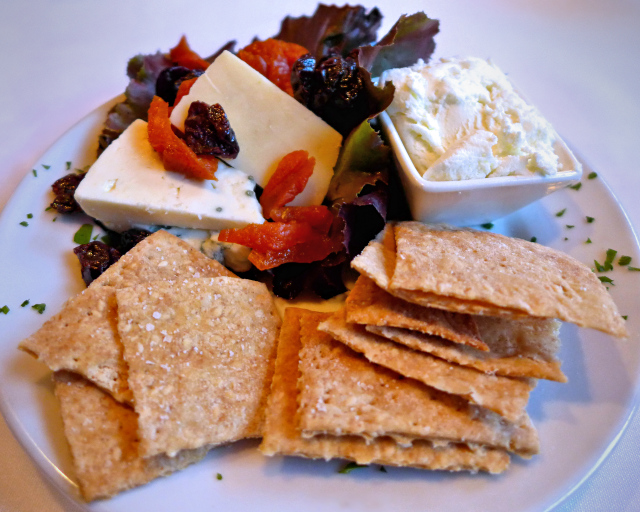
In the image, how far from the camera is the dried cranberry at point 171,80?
291 centimetres

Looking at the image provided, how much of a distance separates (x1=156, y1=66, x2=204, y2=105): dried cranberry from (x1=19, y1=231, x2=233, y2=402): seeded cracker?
43.1 inches

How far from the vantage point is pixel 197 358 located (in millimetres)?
1859

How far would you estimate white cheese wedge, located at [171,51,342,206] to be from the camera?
2.59 metres

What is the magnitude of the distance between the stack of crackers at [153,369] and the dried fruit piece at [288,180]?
1.97ft

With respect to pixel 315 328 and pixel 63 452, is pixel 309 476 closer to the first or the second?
pixel 315 328

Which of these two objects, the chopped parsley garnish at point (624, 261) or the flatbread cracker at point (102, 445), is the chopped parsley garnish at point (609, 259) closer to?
the chopped parsley garnish at point (624, 261)

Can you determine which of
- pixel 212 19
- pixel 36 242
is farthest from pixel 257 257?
pixel 212 19

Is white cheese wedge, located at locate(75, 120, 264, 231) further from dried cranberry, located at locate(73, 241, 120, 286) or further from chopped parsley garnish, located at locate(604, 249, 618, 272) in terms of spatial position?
chopped parsley garnish, located at locate(604, 249, 618, 272)

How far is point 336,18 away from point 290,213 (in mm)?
1615

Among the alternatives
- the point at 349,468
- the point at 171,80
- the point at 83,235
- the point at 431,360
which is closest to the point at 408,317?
the point at 431,360

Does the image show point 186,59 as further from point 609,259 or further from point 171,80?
point 609,259

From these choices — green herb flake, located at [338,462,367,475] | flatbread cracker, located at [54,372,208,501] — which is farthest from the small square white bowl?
flatbread cracker, located at [54,372,208,501]

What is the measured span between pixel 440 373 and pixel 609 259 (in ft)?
4.30

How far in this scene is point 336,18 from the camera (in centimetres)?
317
